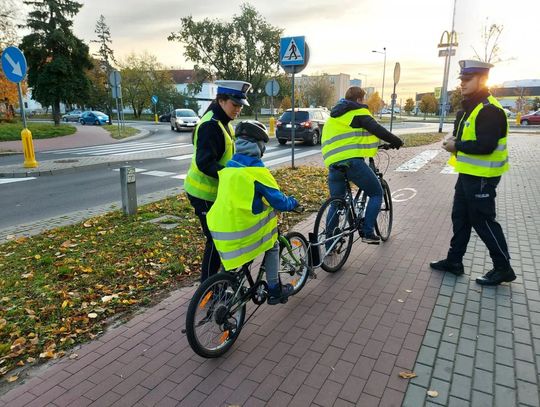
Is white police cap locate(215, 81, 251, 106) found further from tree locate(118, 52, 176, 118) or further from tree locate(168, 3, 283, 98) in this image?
tree locate(118, 52, 176, 118)

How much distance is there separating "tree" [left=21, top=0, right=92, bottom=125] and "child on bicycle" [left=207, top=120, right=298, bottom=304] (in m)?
34.2

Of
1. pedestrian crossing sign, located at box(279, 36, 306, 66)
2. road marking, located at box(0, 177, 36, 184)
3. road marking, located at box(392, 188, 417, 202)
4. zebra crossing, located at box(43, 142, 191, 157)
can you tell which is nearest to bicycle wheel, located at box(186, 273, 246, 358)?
road marking, located at box(392, 188, 417, 202)

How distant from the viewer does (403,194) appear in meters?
8.32

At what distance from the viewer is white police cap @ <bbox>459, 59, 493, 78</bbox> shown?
368 centimetres

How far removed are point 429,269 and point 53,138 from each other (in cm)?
2449

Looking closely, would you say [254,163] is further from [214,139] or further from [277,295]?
[277,295]

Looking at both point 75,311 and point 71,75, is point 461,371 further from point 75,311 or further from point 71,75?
point 71,75

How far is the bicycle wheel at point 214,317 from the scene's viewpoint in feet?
8.94

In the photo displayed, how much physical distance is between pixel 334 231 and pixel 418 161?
9.99 m

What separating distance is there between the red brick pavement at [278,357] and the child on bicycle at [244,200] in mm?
778

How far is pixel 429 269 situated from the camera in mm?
4484

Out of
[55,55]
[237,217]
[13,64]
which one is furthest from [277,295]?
[55,55]

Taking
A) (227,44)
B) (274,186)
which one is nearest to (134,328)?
(274,186)

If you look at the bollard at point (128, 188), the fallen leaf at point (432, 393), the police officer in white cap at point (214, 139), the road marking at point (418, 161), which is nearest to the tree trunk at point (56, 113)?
the road marking at point (418, 161)
